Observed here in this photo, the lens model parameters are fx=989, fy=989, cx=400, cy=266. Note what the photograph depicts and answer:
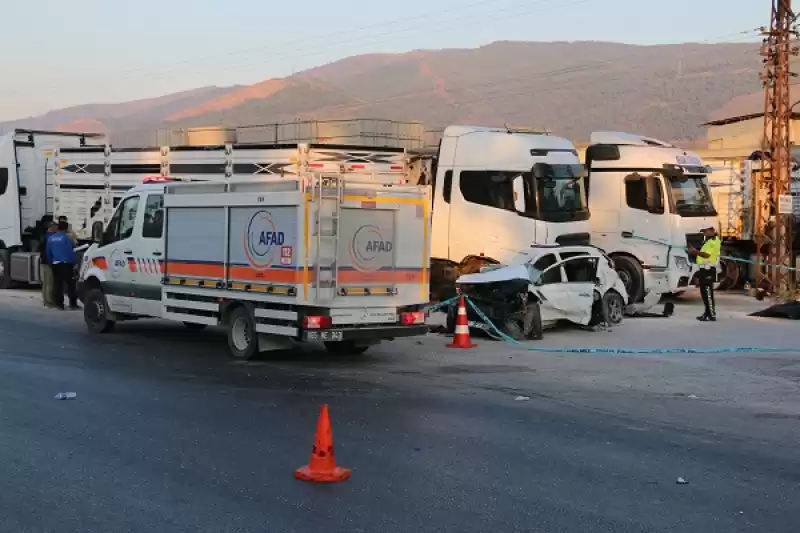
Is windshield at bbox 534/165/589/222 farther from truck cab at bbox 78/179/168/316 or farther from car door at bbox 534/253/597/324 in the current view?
truck cab at bbox 78/179/168/316

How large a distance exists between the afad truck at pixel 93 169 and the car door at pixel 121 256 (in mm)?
5756

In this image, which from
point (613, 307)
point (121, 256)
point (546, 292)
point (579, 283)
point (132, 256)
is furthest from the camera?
point (613, 307)

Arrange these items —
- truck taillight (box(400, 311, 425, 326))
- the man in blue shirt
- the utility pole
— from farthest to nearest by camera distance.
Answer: the utility pole < the man in blue shirt < truck taillight (box(400, 311, 425, 326))

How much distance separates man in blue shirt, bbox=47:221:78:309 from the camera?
20.2 meters

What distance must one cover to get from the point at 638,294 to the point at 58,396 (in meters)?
13.7

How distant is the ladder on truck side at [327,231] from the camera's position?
1256 cm

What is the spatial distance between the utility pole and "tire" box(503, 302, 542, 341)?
30.3 ft

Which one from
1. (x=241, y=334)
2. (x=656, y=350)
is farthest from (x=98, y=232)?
(x=656, y=350)

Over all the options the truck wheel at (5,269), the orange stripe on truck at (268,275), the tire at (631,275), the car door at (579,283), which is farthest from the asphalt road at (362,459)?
the truck wheel at (5,269)

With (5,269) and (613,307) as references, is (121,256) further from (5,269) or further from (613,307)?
(5,269)

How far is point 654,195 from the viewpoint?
2164cm

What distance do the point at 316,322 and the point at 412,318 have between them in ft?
5.10

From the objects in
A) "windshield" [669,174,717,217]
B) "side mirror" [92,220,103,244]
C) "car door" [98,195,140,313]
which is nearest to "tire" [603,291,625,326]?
"windshield" [669,174,717,217]

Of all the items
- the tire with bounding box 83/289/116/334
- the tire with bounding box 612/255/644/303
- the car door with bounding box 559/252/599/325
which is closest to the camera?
the tire with bounding box 83/289/116/334
